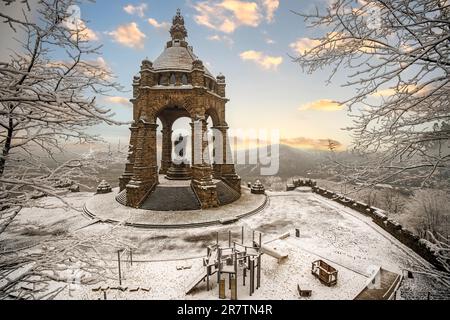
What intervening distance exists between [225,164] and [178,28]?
14.0 m

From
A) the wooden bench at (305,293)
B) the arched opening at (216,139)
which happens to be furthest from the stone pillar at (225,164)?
the wooden bench at (305,293)

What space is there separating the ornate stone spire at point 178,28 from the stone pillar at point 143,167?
10.4m

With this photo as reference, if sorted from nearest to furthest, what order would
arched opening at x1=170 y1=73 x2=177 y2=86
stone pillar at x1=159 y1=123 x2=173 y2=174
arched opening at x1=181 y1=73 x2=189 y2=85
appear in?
arched opening at x1=170 y1=73 x2=177 y2=86, arched opening at x1=181 y1=73 x2=189 y2=85, stone pillar at x1=159 y1=123 x2=173 y2=174

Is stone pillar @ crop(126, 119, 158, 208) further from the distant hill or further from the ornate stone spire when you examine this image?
the distant hill

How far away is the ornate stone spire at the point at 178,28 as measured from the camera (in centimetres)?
2072

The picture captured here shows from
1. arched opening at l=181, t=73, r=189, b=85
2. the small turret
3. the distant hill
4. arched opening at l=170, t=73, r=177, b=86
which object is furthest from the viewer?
the distant hill

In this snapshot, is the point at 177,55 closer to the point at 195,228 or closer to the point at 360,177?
the point at 195,228

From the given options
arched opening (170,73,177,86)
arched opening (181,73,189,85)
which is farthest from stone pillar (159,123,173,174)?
arched opening (181,73,189,85)

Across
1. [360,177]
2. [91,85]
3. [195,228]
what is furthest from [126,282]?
[360,177]

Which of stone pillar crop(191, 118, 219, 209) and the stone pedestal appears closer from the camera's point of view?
stone pillar crop(191, 118, 219, 209)

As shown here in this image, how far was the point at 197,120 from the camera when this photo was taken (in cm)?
1597

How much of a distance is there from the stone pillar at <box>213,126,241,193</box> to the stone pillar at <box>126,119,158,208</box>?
6.07m

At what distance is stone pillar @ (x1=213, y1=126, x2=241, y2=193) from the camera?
20062mm
